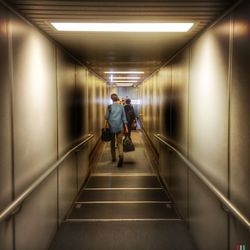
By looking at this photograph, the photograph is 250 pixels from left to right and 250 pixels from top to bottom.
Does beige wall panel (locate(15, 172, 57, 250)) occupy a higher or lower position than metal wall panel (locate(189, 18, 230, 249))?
lower

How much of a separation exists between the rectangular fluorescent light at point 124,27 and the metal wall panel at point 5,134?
92 cm

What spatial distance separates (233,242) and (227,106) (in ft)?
3.37

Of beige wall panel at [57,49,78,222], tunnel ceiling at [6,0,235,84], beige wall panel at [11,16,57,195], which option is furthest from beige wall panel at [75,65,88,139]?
beige wall panel at [11,16,57,195]

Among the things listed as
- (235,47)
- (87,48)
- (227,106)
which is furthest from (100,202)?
(235,47)

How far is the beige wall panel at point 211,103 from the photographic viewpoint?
2.48m

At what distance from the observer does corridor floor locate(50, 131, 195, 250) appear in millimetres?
3475

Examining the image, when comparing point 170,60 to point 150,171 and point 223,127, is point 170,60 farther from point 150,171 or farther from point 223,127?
point 223,127

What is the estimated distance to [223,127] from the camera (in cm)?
248

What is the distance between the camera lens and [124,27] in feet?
10.6

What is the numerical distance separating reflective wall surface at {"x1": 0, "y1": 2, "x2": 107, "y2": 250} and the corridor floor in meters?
0.27

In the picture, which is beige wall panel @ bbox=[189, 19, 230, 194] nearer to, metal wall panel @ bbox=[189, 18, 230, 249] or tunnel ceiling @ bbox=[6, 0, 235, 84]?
metal wall panel @ bbox=[189, 18, 230, 249]

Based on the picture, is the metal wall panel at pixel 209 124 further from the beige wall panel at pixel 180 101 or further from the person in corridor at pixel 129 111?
the person in corridor at pixel 129 111

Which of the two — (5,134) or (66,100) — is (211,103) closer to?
(5,134)

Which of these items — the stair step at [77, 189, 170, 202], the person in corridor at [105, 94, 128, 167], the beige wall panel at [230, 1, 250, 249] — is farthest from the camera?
the person in corridor at [105, 94, 128, 167]
